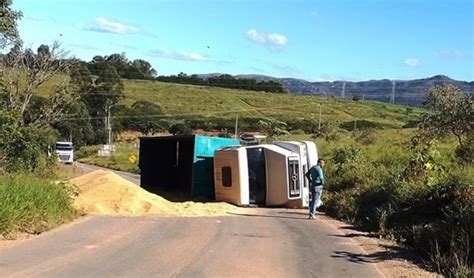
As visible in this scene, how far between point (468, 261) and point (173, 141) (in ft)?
68.1

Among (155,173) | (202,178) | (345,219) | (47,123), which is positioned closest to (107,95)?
(47,123)

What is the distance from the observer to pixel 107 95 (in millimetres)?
94312

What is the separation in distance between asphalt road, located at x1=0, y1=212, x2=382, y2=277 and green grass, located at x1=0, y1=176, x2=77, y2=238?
416 millimetres

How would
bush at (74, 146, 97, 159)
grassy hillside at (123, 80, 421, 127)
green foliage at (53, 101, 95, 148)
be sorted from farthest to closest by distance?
grassy hillside at (123, 80, 421, 127)
green foliage at (53, 101, 95, 148)
bush at (74, 146, 97, 159)

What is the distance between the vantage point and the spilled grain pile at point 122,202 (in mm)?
18484

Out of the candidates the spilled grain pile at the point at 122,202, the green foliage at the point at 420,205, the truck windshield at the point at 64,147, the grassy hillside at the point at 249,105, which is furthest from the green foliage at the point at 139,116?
the spilled grain pile at the point at 122,202

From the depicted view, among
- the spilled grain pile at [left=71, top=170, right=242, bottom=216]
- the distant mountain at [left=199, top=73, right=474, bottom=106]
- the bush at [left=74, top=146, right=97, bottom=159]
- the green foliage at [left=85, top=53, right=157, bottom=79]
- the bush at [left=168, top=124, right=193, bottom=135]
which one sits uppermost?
the green foliage at [left=85, top=53, right=157, bottom=79]

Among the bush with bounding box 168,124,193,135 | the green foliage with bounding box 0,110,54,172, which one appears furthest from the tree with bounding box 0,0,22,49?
the bush with bounding box 168,124,193,135

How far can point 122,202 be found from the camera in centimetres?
1925

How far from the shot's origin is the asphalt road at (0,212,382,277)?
9.64 meters

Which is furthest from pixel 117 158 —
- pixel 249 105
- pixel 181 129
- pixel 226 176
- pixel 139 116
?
pixel 226 176

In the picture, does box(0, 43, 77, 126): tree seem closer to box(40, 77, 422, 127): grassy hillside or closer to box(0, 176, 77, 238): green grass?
box(0, 176, 77, 238): green grass

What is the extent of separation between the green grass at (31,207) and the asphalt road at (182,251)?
42 centimetres

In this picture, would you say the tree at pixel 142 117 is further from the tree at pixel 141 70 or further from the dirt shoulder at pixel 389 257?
the dirt shoulder at pixel 389 257
